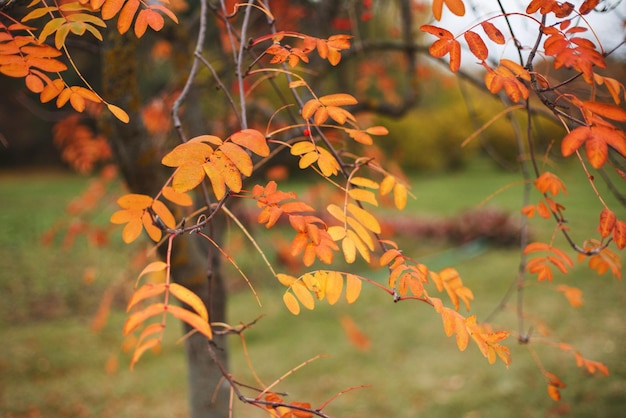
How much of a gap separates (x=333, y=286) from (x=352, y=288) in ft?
0.18

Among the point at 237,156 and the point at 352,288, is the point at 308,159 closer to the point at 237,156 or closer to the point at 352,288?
the point at 237,156

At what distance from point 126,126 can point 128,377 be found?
3501 mm

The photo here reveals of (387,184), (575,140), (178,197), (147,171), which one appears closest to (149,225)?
(178,197)

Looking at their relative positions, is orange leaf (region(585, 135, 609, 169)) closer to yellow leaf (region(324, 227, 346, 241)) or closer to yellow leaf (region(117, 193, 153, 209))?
yellow leaf (region(324, 227, 346, 241))

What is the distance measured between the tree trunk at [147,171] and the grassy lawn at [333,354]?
0.57 m

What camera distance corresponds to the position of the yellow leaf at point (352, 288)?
1055mm

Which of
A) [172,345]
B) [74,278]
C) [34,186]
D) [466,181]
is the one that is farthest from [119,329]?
[466,181]

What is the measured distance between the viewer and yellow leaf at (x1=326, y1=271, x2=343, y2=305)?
1.03 meters

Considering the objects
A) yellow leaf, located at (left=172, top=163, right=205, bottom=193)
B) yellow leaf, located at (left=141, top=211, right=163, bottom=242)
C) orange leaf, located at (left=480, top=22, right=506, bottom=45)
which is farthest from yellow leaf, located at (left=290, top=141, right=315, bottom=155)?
orange leaf, located at (left=480, top=22, right=506, bottom=45)

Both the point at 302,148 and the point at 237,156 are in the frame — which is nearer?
the point at 237,156

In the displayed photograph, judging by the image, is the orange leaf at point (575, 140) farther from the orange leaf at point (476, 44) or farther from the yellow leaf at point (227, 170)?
the yellow leaf at point (227, 170)

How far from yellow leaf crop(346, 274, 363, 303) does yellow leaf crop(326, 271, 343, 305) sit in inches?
0.7

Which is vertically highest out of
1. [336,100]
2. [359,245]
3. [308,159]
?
[336,100]

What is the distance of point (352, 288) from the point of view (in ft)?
3.53
